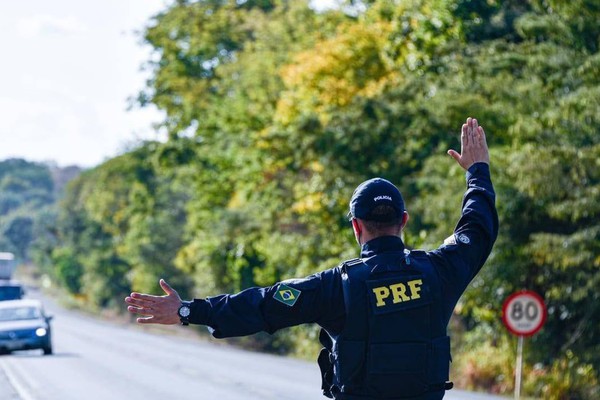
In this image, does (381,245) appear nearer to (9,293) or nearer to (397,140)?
(397,140)

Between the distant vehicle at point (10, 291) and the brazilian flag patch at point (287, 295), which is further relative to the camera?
the distant vehicle at point (10, 291)

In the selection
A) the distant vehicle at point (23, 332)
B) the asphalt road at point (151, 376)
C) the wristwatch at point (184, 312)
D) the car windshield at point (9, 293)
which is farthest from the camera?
the car windshield at point (9, 293)

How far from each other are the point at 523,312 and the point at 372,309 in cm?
1585

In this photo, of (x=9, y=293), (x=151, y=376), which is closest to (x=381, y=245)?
(x=151, y=376)

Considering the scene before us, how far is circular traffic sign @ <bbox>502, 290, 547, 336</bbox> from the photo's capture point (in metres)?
20.4

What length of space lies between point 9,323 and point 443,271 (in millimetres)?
27830

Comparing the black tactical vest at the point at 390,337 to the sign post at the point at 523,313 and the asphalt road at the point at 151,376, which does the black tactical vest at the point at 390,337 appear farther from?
the sign post at the point at 523,313

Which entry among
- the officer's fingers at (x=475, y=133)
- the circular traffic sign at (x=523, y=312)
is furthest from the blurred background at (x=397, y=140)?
the officer's fingers at (x=475, y=133)

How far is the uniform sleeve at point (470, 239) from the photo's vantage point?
5273 mm

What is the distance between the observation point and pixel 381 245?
17.2 ft

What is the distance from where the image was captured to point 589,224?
75.2 feet

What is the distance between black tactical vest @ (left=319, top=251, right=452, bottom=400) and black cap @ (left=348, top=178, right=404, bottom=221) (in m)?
0.21

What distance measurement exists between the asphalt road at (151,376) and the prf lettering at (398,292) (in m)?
13.9

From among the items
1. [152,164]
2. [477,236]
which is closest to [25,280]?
[152,164]
